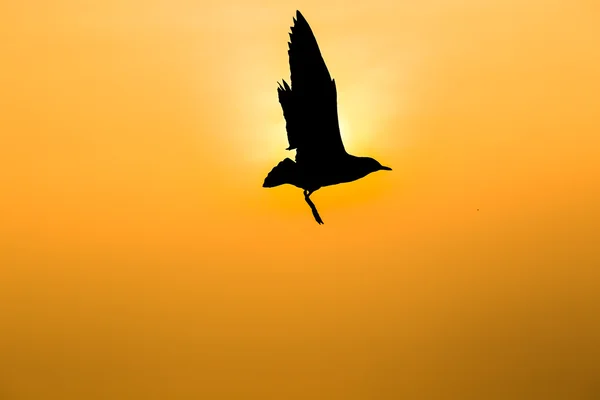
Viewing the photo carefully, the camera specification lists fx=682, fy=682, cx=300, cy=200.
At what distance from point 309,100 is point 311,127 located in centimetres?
5

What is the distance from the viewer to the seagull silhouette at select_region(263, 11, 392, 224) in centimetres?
127

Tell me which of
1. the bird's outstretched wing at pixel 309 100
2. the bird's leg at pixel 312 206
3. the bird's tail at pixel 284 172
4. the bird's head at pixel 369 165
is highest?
the bird's outstretched wing at pixel 309 100

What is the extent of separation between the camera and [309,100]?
4.20 feet

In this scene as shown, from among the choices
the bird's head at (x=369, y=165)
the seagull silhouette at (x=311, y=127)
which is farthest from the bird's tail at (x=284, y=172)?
the bird's head at (x=369, y=165)

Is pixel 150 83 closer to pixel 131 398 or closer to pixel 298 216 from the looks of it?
pixel 298 216

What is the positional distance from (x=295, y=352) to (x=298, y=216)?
277 mm

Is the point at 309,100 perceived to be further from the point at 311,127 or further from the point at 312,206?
the point at 312,206

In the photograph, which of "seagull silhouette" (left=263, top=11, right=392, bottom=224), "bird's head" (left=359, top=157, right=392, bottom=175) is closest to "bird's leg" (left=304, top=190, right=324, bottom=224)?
"seagull silhouette" (left=263, top=11, right=392, bottom=224)

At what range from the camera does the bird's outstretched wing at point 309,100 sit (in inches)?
49.8

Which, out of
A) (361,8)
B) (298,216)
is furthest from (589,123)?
(298,216)

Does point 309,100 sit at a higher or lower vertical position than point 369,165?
higher

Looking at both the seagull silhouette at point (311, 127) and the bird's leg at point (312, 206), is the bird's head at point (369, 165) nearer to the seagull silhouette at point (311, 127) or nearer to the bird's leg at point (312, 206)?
the seagull silhouette at point (311, 127)

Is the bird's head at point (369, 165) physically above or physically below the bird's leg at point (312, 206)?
above

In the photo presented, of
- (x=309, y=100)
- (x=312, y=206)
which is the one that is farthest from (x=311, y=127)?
(x=312, y=206)
